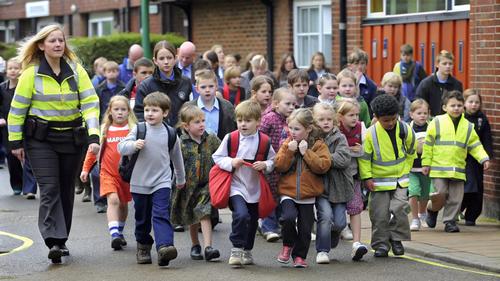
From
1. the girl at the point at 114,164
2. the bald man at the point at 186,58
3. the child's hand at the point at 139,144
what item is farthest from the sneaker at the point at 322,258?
the bald man at the point at 186,58

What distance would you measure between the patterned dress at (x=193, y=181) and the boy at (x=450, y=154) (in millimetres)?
2769

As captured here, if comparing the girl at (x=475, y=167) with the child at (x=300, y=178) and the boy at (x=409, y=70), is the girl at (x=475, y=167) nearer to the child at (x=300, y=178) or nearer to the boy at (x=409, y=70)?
the child at (x=300, y=178)

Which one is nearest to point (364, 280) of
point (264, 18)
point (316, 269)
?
point (316, 269)

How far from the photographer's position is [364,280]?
9.37 meters

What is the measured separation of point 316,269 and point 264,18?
42.7 ft

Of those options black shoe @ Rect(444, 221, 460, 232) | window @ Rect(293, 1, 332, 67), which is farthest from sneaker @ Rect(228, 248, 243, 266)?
window @ Rect(293, 1, 332, 67)

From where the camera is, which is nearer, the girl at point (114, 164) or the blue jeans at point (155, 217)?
the blue jeans at point (155, 217)

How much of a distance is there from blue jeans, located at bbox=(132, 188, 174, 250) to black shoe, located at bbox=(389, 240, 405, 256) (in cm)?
207

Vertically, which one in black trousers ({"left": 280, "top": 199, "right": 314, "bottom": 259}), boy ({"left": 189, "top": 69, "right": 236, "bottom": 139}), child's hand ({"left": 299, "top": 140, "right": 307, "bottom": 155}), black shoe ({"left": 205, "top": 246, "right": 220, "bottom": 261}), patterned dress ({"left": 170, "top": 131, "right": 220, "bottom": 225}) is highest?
boy ({"left": 189, "top": 69, "right": 236, "bottom": 139})

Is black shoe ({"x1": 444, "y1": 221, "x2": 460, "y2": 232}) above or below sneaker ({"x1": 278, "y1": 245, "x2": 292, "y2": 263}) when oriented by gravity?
below

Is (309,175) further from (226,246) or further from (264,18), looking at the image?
(264,18)

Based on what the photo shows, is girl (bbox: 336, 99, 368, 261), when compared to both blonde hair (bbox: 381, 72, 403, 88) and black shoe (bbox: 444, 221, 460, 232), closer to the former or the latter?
black shoe (bbox: 444, 221, 460, 232)

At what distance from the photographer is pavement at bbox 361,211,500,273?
1023 centimetres

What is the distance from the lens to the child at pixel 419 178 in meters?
12.6
